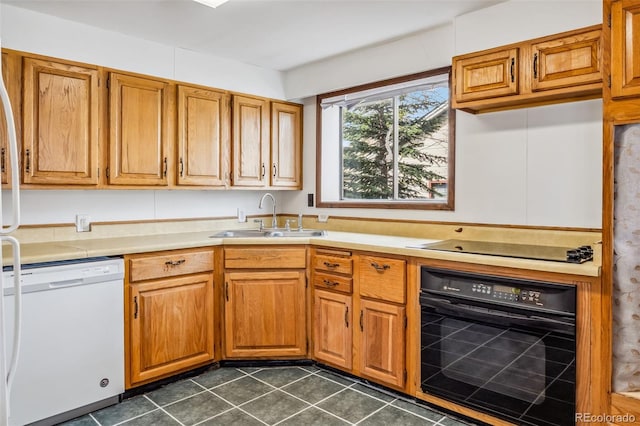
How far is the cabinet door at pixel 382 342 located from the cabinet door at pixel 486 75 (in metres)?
1.33

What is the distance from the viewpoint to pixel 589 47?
7.27ft

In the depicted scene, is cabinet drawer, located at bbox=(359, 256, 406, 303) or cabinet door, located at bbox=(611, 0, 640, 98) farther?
cabinet drawer, located at bbox=(359, 256, 406, 303)

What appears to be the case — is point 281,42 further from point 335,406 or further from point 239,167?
point 335,406

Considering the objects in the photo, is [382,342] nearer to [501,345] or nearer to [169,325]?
[501,345]

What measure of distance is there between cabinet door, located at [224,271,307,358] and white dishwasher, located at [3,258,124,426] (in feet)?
2.49

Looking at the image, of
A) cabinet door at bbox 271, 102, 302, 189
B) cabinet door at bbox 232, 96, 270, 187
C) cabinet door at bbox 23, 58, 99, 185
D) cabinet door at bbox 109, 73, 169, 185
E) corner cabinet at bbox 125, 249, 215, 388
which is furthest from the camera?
cabinet door at bbox 271, 102, 302, 189

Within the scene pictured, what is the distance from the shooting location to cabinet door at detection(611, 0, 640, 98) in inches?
73.0

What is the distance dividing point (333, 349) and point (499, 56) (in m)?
2.09

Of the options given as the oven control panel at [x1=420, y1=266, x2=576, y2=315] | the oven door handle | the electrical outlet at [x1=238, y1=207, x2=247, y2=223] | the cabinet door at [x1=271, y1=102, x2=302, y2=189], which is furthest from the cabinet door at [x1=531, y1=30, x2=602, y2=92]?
the electrical outlet at [x1=238, y1=207, x2=247, y2=223]

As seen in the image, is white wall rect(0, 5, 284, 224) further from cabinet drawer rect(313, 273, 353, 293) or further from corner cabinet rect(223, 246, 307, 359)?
cabinet drawer rect(313, 273, 353, 293)

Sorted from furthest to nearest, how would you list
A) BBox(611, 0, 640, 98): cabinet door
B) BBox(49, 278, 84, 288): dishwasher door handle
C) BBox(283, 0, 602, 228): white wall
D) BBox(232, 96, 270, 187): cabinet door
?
BBox(232, 96, 270, 187): cabinet door
BBox(283, 0, 602, 228): white wall
BBox(49, 278, 84, 288): dishwasher door handle
BBox(611, 0, 640, 98): cabinet door

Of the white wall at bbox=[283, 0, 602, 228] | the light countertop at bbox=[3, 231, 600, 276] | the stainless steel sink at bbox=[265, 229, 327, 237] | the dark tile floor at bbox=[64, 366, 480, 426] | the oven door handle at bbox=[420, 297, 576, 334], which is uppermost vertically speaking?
the white wall at bbox=[283, 0, 602, 228]

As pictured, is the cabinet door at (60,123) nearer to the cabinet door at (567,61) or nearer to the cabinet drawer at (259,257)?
the cabinet drawer at (259,257)

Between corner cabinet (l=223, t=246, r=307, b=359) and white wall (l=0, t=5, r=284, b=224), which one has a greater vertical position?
white wall (l=0, t=5, r=284, b=224)
